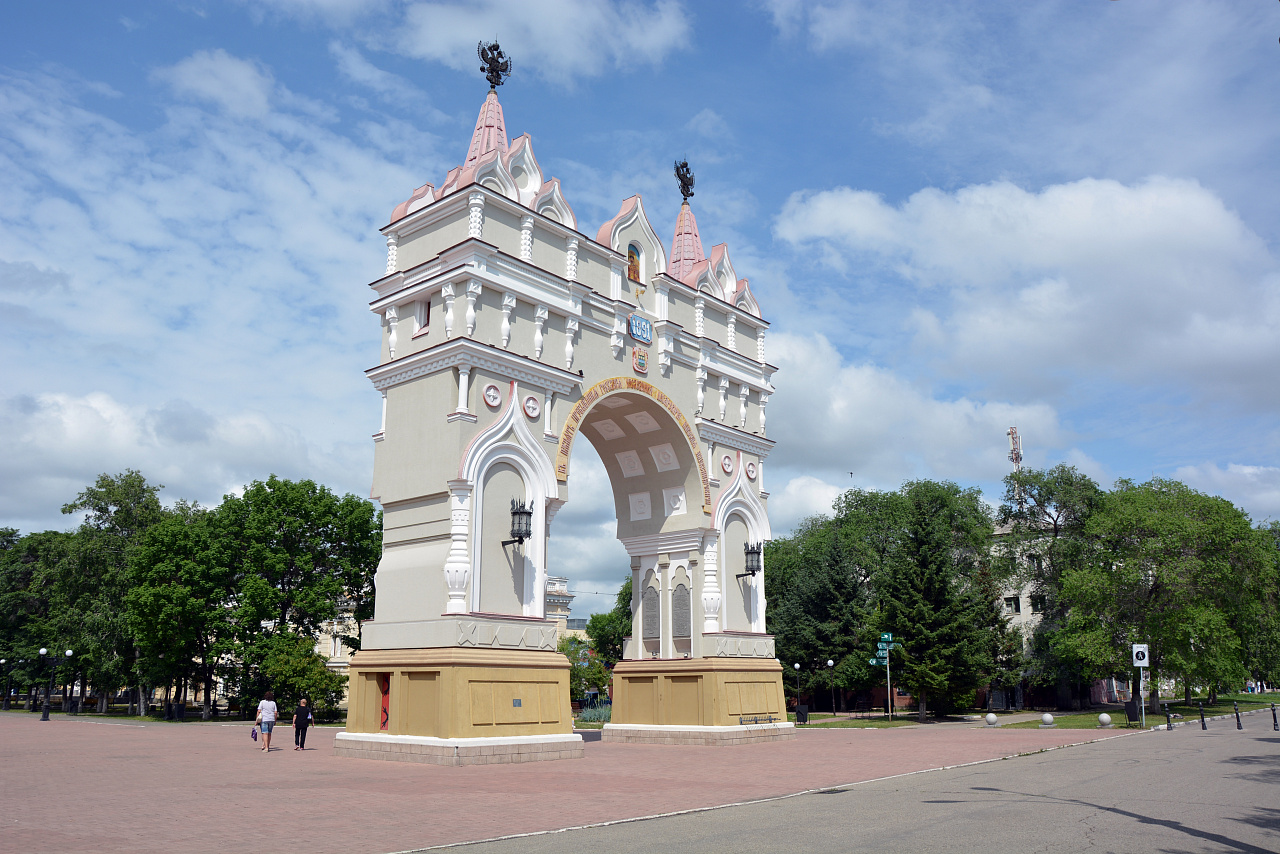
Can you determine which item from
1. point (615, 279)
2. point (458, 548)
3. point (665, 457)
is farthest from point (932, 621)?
point (458, 548)

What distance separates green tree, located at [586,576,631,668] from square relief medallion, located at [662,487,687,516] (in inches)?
1476

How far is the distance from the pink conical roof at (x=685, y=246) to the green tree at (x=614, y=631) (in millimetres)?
38976

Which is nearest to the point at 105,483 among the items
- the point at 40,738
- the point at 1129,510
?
the point at 40,738

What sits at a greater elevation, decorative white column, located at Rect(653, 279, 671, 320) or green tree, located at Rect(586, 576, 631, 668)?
decorative white column, located at Rect(653, 279, 671, 320)

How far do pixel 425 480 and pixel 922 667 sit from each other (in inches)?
1039

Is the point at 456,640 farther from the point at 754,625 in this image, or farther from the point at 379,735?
the point at 754,625

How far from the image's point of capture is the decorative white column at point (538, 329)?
2252 cm

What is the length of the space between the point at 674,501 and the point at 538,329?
301 inches

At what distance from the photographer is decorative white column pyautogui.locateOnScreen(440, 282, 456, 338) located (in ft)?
68.8

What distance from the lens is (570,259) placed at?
23.9 m

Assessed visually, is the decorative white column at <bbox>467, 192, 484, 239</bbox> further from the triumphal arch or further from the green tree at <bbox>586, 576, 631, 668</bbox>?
the green tree at <bbox>586, 576, 631, 668</bbox>

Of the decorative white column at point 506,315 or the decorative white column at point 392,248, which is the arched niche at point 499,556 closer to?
the decorative white column at point 506,315

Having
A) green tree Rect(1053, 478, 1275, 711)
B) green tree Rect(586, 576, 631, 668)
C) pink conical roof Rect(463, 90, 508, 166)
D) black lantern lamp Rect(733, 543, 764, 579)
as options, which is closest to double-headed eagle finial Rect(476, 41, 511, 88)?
pink conical roof Rect(463, 90, 508, 166)

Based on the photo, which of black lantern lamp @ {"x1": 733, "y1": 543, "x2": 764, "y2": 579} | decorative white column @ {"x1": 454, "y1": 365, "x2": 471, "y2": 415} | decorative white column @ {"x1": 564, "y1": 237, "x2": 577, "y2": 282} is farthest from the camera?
black lantern lamp @ {"x1": 733, "y1": 543, "x2": 764, "y2": 579}
